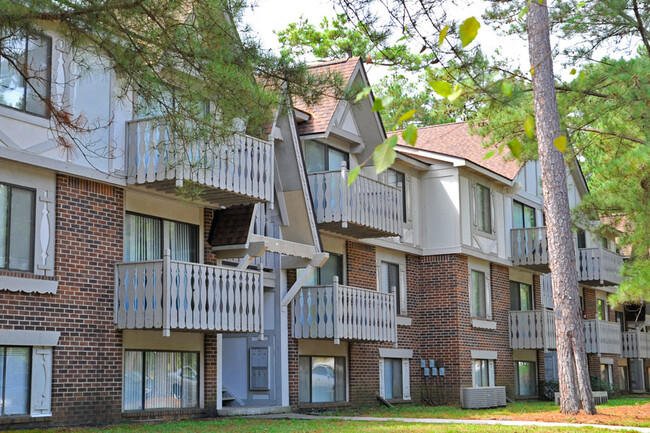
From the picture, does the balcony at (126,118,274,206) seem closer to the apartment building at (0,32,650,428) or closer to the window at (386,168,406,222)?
the apartment building at (0,32,650,428)

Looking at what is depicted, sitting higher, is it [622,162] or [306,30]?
[306,30]

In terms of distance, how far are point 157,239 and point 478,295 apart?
14628 mm

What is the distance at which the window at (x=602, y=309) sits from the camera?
135 ft

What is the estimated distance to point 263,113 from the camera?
12367 mm

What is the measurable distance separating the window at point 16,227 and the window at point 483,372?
17259 millimetres

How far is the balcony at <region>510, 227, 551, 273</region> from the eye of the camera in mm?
31625

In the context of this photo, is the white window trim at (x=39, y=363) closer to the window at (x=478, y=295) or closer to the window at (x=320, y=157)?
the window at (x=320, y=157)

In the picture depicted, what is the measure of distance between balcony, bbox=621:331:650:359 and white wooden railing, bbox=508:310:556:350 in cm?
1115

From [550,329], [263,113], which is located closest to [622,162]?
[550,329]

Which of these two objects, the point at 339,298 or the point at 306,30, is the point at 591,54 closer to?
the point at 339,298

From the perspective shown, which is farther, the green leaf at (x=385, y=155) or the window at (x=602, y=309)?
the window at (x=602, y=309)

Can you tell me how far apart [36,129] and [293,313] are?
863cm

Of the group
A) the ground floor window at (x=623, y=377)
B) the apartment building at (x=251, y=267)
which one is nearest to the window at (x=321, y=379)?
the apartment building at (x=251, y=267)

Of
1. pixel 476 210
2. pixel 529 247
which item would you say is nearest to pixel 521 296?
pixel 529 247
